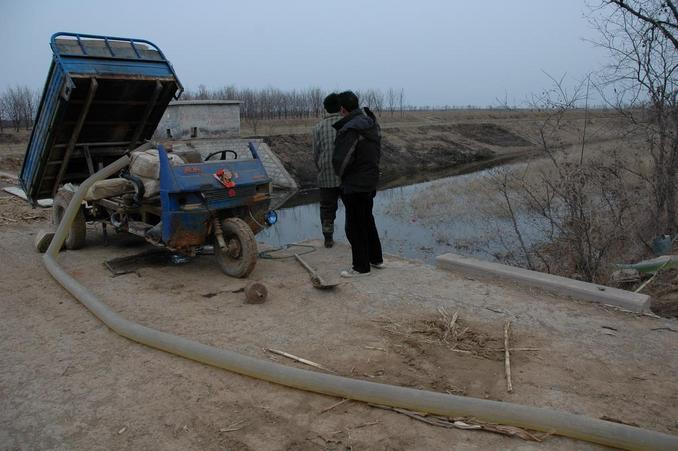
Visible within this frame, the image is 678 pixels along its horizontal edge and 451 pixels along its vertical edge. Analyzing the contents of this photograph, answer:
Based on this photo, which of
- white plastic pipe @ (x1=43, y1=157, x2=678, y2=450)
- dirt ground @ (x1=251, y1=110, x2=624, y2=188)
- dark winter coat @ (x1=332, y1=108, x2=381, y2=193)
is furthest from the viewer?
dirt ground @ (x1=251, y1=110, x2=624, y2=188)

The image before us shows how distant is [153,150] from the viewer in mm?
6734

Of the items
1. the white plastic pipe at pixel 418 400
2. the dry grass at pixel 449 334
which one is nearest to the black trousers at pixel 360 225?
the dry grass at pixel 449 334

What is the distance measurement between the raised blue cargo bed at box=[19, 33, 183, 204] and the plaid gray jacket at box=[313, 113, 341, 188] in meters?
2.12

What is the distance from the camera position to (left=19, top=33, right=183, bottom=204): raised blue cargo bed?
661cm

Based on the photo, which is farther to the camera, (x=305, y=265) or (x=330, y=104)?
(x=330, y=104)

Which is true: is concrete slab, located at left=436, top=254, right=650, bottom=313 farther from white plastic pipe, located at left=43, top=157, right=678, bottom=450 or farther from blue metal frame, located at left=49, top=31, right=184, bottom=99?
blue metal frame, located at left=49, top=31, right=184, bottom=99

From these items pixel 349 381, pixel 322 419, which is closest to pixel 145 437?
pixel 322 419

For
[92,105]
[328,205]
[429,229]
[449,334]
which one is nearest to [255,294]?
[449,334]

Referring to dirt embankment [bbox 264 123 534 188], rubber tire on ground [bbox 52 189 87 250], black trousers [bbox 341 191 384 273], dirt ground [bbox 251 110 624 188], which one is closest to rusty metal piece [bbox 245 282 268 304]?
black trousers [bbox 341 191 384 273]

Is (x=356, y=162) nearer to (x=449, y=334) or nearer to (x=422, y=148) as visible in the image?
(x=449, y=334)

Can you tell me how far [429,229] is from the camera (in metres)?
13.1

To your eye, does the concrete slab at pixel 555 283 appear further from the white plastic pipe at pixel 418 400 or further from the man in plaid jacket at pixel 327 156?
the white plastic pipe at pixel 418 400

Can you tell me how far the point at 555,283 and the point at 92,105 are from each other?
20.1 feet

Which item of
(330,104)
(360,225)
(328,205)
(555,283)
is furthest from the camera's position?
(328,205)
